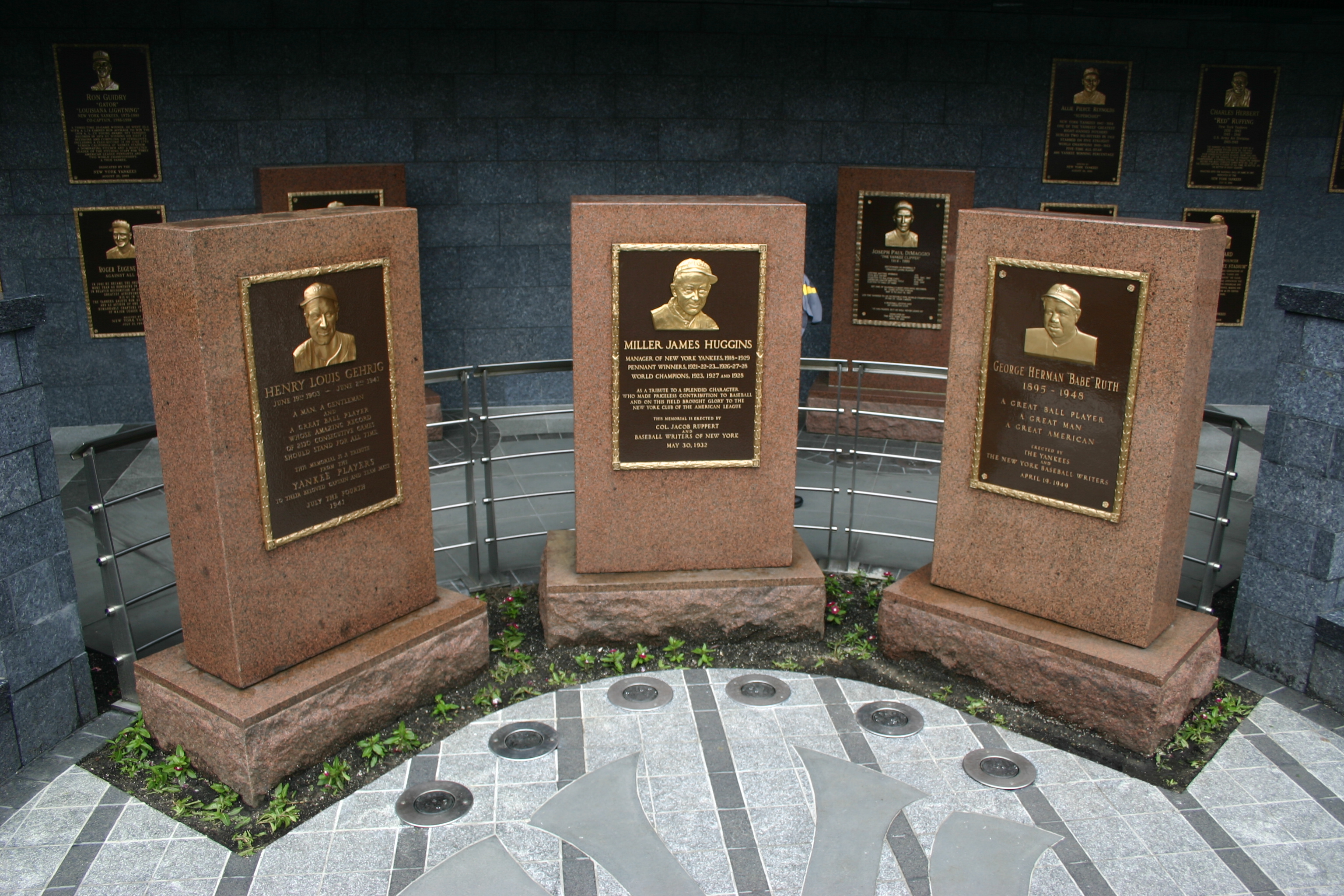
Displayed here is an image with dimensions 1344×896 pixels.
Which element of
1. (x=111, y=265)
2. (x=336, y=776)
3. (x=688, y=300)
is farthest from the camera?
(x=111, y=265)

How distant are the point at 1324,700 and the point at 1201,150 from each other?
6165 mm

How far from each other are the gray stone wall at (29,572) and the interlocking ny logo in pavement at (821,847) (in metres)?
2.00

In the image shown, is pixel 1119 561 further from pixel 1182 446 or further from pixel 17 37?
pixel 17 37

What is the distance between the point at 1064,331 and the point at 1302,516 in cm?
164

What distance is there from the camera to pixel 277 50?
8875 millimetres

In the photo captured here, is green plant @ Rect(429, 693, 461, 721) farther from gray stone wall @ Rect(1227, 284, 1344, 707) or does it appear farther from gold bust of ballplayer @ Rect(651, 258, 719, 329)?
gray stone wall @ Rect(1227, 284, 1344, 707)

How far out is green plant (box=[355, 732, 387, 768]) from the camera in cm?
480

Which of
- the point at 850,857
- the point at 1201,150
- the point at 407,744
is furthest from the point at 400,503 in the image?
the point at 1201,150

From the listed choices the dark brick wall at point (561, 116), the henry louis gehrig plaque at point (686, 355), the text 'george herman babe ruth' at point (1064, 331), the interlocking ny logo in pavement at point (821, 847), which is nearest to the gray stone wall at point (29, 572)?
the interlocking ny logo in pavement at point (821, 847)

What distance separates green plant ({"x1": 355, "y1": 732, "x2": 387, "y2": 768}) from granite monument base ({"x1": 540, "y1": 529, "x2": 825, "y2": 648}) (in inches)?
44.6

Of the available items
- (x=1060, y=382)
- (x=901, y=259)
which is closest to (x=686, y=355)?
(x=1060, y=382)

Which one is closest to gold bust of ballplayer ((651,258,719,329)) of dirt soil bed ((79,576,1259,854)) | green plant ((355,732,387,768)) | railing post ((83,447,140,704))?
dirt soil bed ((79,576,1259,854))

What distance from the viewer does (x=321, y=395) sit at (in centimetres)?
464

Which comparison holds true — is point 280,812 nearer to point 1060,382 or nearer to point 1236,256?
point 1060,382
